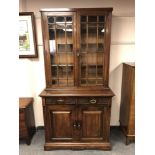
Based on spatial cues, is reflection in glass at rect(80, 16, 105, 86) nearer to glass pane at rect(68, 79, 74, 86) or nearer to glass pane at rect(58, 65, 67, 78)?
glass pane at rect(68, 79, 74, 86)

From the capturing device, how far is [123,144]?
2457 mm

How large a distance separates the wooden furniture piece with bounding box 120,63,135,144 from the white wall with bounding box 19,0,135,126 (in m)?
0.17

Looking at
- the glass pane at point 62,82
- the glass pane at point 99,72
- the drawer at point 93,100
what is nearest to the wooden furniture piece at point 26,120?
the glass pane at point 62,82

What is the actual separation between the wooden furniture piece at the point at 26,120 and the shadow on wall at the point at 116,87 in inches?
54.5

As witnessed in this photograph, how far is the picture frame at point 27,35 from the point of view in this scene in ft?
7.99

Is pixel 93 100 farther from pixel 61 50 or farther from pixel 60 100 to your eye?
pixel 61 50

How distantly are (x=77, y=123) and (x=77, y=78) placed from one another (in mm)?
639

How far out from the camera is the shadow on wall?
2.70 metres

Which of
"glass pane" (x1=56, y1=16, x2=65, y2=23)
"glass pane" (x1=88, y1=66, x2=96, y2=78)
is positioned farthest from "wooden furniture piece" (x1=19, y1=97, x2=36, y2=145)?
"glass pane" (x1=56, y1=16, x2=65, y2=23)

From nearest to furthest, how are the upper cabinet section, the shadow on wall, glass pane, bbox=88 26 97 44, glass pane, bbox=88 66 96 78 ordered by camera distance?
1. the upper cabinet section
2. glass pane, bbox=88 26 97 44
3. glass pane, bbox=88 66 96 78
4. the shadow on wall

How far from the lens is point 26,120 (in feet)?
7.86

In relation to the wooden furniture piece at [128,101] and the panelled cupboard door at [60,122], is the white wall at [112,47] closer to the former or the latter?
the wooden furniture piece at [128,101]

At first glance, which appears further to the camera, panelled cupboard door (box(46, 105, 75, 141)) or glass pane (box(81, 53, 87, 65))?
glass pane (box(81, 53, 87, 65))
